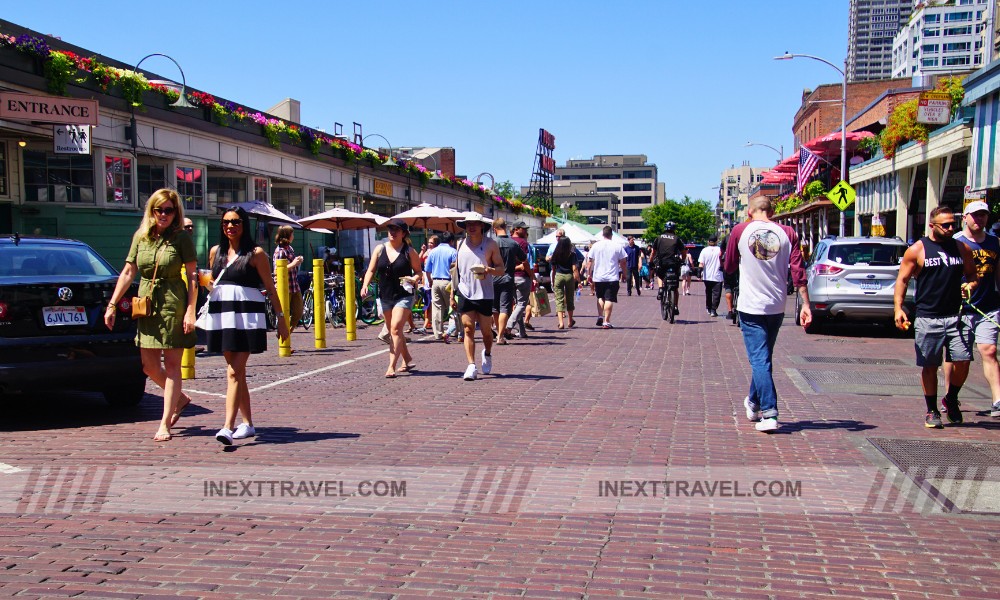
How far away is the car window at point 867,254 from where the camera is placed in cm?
1595

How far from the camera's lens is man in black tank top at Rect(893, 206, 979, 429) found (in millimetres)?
7480

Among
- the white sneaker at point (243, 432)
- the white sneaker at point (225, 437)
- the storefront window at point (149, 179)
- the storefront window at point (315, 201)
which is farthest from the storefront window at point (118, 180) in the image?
the white sneaker at point (225, 437)

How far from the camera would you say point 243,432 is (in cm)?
671

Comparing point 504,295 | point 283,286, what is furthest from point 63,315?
point 504,295

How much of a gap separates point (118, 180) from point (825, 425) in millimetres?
14279

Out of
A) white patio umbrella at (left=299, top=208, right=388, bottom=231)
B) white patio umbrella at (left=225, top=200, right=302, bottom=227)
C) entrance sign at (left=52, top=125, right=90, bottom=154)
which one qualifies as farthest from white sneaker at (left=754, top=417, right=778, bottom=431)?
white patio umbrella at (left=299, top=208, right=388, bottom=231)

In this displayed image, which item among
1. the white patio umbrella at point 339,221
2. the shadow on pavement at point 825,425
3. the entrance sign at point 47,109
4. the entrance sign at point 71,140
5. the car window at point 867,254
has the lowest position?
the shadow on pavement at point 825,425

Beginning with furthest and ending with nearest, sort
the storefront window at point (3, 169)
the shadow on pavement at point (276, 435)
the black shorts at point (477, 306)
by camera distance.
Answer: the storefront window at point (3, 169) → the black shorts at point (477, 306) → the shadow on pavement at point (276, 435)

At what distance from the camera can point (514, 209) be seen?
174ft

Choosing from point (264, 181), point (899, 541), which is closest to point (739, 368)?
point (899, 541)

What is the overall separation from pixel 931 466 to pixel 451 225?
17.5 metres

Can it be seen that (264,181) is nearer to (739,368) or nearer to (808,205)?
(739,368)

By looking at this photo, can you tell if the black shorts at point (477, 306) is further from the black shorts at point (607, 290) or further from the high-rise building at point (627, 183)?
the high-rise building at point (627, 183)

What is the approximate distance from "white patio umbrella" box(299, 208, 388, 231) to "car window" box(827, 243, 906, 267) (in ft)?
32.2
